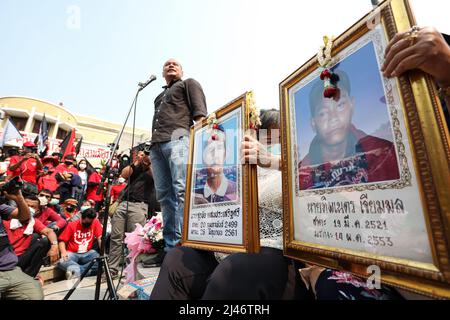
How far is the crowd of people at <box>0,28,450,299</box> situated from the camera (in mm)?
655

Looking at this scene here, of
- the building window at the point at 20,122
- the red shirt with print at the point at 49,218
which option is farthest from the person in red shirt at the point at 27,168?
the building window at the point at 20,122

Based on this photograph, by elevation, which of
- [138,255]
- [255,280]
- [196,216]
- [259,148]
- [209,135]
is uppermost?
[209,135]

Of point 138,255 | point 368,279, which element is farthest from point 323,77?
point 138,255

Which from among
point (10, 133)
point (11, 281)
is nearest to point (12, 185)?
point (11, 281)

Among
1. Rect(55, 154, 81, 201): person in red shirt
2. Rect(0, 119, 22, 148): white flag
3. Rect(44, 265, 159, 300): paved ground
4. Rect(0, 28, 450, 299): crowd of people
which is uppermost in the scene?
Rect(0, 119, 22, 148): white flag

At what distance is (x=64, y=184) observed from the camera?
19.7ft

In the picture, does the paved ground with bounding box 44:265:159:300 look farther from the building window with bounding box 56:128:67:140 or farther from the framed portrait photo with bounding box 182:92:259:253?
the building window with bounding box 56:128:67:140

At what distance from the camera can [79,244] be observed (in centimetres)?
417

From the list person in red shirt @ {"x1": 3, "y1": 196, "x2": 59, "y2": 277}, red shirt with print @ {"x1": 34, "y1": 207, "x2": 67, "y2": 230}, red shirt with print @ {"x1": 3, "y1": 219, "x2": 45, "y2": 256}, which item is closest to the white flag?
red shirt with print @ {"x1": 34, "y1": 207, "x2": 67, "y2": 230}

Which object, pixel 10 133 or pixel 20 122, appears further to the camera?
pixel 20 122

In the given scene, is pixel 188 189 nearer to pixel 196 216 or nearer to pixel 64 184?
pixel 196 216

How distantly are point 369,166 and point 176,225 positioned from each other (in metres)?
1.73

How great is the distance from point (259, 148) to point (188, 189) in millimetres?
474

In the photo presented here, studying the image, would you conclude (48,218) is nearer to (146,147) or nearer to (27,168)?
(27,168)
